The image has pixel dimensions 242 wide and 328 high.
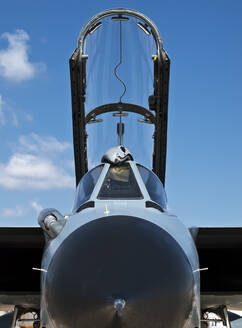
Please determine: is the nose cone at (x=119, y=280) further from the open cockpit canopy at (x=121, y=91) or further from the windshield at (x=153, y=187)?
the open cockpit canopy at (x=121, y=91)

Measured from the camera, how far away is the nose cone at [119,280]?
2.73m

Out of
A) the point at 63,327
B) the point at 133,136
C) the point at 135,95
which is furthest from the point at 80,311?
the point at 135,95

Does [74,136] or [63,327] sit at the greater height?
[74,136]

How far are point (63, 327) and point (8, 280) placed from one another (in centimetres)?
428

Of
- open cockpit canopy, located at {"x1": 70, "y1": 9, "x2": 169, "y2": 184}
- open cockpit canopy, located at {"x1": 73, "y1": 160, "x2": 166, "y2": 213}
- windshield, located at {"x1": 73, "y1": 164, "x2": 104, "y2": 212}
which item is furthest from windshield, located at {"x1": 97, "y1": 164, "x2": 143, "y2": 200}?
open cockpit canopy, located at {"x1": 70, "y1": 9, "x2": 169, "y2": 184}

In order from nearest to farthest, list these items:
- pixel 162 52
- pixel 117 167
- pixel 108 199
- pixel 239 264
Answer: pixel 108 199
pixel 117 167
pixel 239 264
pixel 162 52

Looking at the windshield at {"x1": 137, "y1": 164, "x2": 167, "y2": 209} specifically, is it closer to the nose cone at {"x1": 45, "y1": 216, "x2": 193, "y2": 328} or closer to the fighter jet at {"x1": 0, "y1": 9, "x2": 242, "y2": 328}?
the fighter jet at {"x1": 0, "y1": 9, "x2": 242, "y2": 328}

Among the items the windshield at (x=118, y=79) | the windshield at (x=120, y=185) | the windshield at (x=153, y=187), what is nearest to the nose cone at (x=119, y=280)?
the windshield at (x=120, y=185)

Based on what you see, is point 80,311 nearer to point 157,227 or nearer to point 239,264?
point 157,227

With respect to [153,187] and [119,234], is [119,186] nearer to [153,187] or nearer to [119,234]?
[153,187]

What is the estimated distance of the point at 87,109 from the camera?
7930mm

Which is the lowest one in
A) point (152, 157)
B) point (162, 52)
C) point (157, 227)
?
point (157, 227)

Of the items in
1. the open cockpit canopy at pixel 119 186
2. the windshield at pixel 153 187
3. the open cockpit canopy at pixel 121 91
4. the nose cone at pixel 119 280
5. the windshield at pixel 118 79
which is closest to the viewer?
the nose cone at pixel 119 280

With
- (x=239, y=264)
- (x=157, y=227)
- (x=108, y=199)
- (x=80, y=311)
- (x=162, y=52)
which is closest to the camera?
(x=80, y=311)
